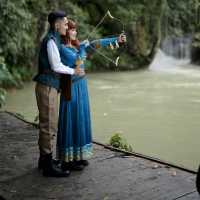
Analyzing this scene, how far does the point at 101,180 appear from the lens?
14.1 feet

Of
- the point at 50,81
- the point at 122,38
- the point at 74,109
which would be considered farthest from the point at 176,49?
the point at 50,81

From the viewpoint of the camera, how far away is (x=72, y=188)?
163 inches

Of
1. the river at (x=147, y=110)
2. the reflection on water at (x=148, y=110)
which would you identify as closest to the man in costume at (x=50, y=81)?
the river at (x=147, y=110)

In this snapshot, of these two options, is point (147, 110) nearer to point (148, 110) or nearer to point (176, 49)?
point (148, 110)

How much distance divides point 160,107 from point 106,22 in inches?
339

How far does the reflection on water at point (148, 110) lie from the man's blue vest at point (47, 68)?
248 centimetres

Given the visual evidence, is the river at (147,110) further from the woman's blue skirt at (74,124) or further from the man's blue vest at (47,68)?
the man's blue vest at (47,68)

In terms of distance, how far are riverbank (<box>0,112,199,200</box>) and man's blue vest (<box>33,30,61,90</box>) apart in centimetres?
89

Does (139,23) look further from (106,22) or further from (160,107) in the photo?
(160,107)

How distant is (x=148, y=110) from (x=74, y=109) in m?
5.81

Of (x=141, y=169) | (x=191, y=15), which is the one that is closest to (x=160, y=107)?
(x=141, y=169)

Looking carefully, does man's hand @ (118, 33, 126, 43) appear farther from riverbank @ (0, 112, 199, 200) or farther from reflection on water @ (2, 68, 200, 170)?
reflection on water @ (2, 68, 200, 170)

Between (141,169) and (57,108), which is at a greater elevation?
(57,108)

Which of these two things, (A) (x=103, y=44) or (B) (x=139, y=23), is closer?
(A) (x=103, y=44)
